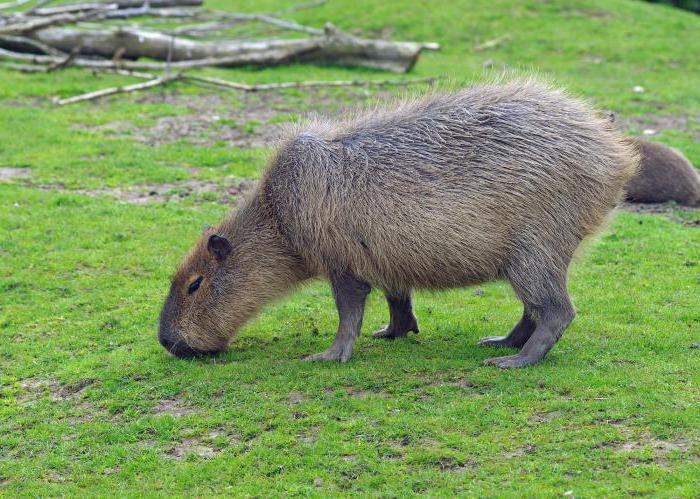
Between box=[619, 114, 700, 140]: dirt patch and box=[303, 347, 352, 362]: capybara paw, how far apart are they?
6895mm

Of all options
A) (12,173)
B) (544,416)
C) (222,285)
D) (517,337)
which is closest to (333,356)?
(222,285)

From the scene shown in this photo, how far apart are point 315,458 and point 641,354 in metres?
2.28

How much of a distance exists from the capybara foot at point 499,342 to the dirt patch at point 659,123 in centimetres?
618

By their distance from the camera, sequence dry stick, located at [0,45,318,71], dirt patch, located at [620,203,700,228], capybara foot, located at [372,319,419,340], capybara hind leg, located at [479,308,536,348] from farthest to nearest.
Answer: dry stick, located at [0,45,318,71] < dirt patch, located at [620,203,700,228] < capybara foot, located at [372,319,419,340] < capybara hind leg, located at [479,308,536,348]

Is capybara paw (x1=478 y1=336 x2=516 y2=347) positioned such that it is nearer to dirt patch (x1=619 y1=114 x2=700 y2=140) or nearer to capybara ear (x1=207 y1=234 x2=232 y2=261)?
capybara ear (x1=207 y1=234 x2=232 y2=261)

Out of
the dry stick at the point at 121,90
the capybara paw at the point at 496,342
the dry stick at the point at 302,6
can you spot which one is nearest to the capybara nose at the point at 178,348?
the capybara paw at the point at 496,342

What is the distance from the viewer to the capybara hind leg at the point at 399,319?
6609 millimetres

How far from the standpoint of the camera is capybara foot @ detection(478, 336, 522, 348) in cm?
647

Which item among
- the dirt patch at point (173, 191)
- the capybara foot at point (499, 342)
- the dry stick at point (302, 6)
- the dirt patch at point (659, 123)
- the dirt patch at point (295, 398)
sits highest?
the dry stick at point (302, 6)

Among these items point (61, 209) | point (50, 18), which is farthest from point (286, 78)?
point (61, 209)

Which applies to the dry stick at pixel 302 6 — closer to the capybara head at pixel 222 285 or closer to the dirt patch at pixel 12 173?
the dirt patch at pixel 12 173

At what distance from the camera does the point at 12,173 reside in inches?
403

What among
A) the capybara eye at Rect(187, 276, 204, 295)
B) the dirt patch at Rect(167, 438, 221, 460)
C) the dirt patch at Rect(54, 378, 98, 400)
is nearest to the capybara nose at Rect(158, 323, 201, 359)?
the capybara eye at Rect(187, 276, 204, 295)

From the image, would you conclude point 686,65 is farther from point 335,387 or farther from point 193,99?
point 335,387
